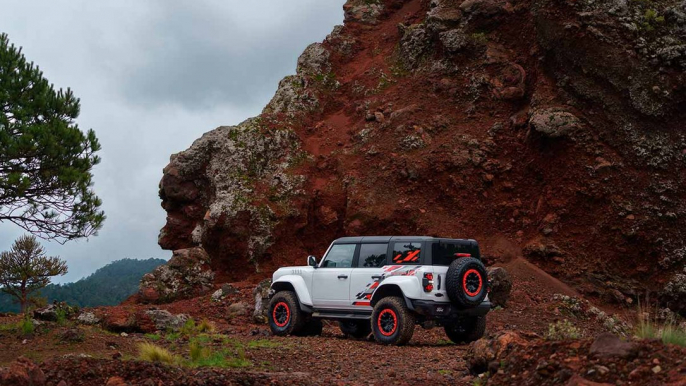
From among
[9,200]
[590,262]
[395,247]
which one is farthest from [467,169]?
[9,200]

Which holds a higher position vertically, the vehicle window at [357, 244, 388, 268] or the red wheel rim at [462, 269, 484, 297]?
the vehicle window at [357, 244, 388, 268]

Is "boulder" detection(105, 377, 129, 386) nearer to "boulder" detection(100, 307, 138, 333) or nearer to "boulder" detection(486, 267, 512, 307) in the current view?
"boulder" detection(100, 307, 138, 333)

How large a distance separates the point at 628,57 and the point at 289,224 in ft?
44.0

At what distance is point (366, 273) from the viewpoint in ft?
45.2

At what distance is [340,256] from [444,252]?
2.48 meters

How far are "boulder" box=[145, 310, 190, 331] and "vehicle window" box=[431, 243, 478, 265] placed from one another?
6679 mm

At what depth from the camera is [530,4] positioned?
25.6m

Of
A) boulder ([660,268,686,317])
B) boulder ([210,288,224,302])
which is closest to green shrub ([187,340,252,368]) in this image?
boulder ([210,288,224,302])

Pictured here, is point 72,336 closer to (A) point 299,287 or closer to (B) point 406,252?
(A) point 299,287

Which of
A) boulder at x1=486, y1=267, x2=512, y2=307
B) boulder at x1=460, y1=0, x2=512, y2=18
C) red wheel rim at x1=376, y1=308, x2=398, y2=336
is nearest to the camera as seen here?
red wheel rim at x1=376, y1=308, x2=398, y2=336

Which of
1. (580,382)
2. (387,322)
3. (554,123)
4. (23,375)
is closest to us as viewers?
(580,382)

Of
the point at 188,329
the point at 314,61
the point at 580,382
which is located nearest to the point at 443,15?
the point at 314,61

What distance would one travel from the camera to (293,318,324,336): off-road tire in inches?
595

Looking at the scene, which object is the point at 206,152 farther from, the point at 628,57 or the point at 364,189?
the point at 628,57
